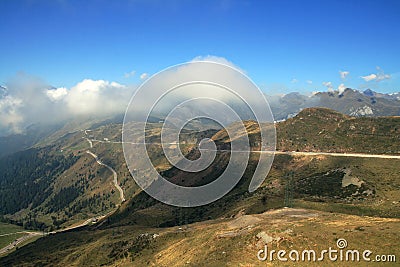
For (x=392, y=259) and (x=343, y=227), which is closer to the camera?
(x=392, y=259)

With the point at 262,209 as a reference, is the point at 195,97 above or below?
above

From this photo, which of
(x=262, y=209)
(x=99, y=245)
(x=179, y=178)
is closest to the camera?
(x=262, y=209)

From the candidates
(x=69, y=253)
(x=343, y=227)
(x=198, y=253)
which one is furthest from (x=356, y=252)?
(x=69, y=253)

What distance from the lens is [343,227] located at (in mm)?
53688

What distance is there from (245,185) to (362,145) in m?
62.3

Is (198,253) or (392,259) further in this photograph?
(198,253)

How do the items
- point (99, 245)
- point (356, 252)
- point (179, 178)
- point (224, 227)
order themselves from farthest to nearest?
point (179, 178)
point (99, 245)
point (224, 227)
point (356, 252)

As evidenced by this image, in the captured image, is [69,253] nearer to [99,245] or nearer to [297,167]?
[99,245]

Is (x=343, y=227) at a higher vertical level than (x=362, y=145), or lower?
lower

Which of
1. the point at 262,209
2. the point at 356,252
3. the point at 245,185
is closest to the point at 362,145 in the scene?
the point at 245,185

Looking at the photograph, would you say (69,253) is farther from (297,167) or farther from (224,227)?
(297,167)

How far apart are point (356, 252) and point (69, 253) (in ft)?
320

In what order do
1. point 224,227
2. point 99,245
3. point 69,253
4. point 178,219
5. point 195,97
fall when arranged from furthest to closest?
point 178,219, point 69,253, point 99,245, point 224,227, point 195,97

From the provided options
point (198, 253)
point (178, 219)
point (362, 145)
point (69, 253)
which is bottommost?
point (69, 253)
